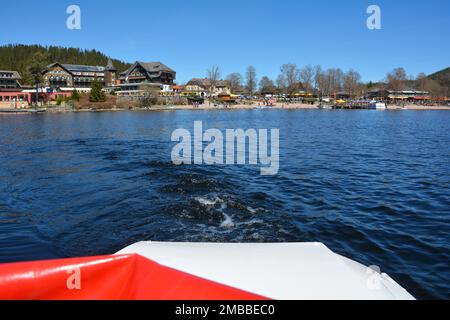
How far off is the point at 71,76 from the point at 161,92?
118ft

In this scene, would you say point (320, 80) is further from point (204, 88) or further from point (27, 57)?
point (27, 57)

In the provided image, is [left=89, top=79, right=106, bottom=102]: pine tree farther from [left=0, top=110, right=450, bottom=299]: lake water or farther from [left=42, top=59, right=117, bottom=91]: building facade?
[left=0, top=110, right=450, bottom=299]: lake water

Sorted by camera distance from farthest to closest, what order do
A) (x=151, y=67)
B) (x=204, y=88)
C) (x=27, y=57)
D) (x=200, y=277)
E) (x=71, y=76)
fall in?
1. (x=204, y=88)
2. (x=27, y=57)
3. (x=151, y=67)
4. (x=71, y=76)
5. (x=200, y=277)

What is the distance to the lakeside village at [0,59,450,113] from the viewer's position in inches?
4515

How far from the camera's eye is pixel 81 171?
18.8 m

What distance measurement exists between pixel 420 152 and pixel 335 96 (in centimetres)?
16964

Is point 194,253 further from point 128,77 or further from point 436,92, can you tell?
point 436,92

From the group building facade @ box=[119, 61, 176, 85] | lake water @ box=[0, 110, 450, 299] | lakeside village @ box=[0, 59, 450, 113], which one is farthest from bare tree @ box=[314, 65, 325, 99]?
Answer: lake water @ box=[0, 110, 450, 299]

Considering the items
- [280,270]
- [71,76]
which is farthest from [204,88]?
[280,270]

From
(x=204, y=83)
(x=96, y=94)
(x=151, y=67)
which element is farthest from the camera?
(x=204, y=83)

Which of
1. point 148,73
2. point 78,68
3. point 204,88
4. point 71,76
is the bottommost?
point 71,76

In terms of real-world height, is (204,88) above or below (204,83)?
below

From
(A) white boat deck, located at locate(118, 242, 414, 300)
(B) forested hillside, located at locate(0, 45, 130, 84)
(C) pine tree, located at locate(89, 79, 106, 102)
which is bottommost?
(A) white boat deck, located at locate(118, 242, 414, 300)

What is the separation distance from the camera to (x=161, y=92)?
5502 inches
